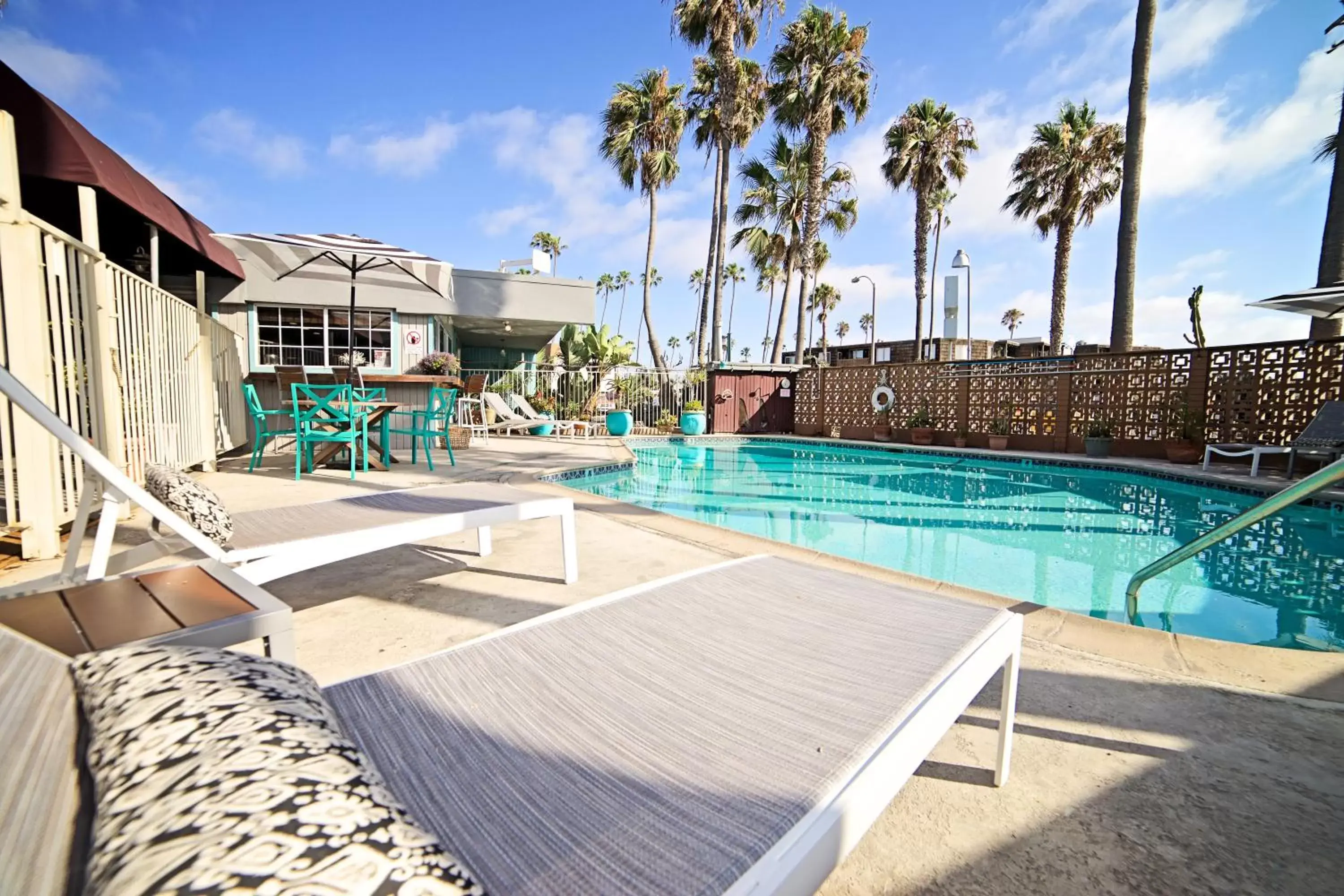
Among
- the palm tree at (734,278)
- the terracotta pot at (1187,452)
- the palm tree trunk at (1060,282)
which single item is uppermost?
the palm tree at (734,278)

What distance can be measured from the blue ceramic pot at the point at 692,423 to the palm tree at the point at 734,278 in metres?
29.2

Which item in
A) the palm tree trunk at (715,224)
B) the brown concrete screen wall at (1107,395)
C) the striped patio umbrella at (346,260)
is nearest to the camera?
the striped patio umbrella at (346,260)

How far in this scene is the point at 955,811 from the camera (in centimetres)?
143

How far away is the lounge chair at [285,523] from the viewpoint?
168cm

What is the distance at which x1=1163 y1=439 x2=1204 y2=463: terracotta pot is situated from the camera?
30.6 ft

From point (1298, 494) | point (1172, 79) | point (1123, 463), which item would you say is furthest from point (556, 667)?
point (1172, 79)

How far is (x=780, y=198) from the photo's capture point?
64.5 ft

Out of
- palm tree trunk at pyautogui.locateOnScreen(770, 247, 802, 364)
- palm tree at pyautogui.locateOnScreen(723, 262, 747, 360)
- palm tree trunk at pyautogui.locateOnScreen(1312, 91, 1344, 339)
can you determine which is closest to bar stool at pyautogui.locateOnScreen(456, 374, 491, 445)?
palm tree trunk at pyautogui.locateOnScreen(770, 247, 802, 364)

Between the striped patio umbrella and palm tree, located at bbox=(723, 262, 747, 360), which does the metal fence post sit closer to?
the striped patio umbrella

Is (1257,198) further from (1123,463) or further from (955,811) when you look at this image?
(955,811)

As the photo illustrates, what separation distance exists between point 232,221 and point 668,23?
12759 mm

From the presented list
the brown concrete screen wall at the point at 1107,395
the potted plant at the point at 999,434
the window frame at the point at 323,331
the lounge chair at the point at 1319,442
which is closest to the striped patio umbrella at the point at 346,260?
the window frame at the point at 323,331

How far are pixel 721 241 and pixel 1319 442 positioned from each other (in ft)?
41.5

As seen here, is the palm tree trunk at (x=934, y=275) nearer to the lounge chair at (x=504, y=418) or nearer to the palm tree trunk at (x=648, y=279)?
the palm tree trunk at (x=648, y=279)
